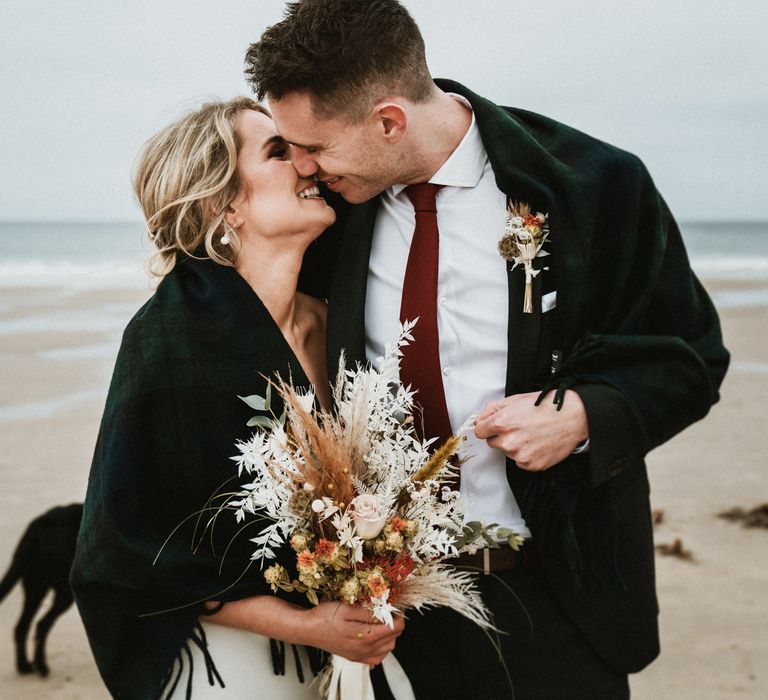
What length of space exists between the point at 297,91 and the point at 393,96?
291 millimetres

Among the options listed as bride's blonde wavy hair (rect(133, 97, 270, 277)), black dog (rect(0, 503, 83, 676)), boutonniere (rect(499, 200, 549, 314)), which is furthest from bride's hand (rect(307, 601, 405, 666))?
black dog (rect(0, 503, 83, 676))

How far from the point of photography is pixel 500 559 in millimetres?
2496

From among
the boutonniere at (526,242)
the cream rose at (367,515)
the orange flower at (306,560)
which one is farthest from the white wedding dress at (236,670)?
the boutonniere at (526,242)

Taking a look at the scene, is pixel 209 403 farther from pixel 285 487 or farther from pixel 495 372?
pixel 495 372

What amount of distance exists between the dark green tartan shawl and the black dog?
7.29 ft

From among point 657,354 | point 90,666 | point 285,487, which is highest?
point 657,354

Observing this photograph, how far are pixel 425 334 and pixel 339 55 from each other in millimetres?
848

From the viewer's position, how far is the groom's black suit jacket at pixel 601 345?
2.36 meters

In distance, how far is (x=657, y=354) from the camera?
7.86 ft

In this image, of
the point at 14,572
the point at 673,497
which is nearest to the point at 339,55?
the point at 14,572

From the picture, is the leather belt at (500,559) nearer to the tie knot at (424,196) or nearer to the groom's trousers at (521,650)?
A: the groom's trousers at (521,650)

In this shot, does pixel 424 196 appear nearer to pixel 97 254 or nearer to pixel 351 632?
pixel 351 632

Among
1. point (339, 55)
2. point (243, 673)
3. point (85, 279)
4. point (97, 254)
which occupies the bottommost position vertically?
point (97, 254)

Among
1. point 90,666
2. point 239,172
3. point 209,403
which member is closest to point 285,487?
point 209,403
